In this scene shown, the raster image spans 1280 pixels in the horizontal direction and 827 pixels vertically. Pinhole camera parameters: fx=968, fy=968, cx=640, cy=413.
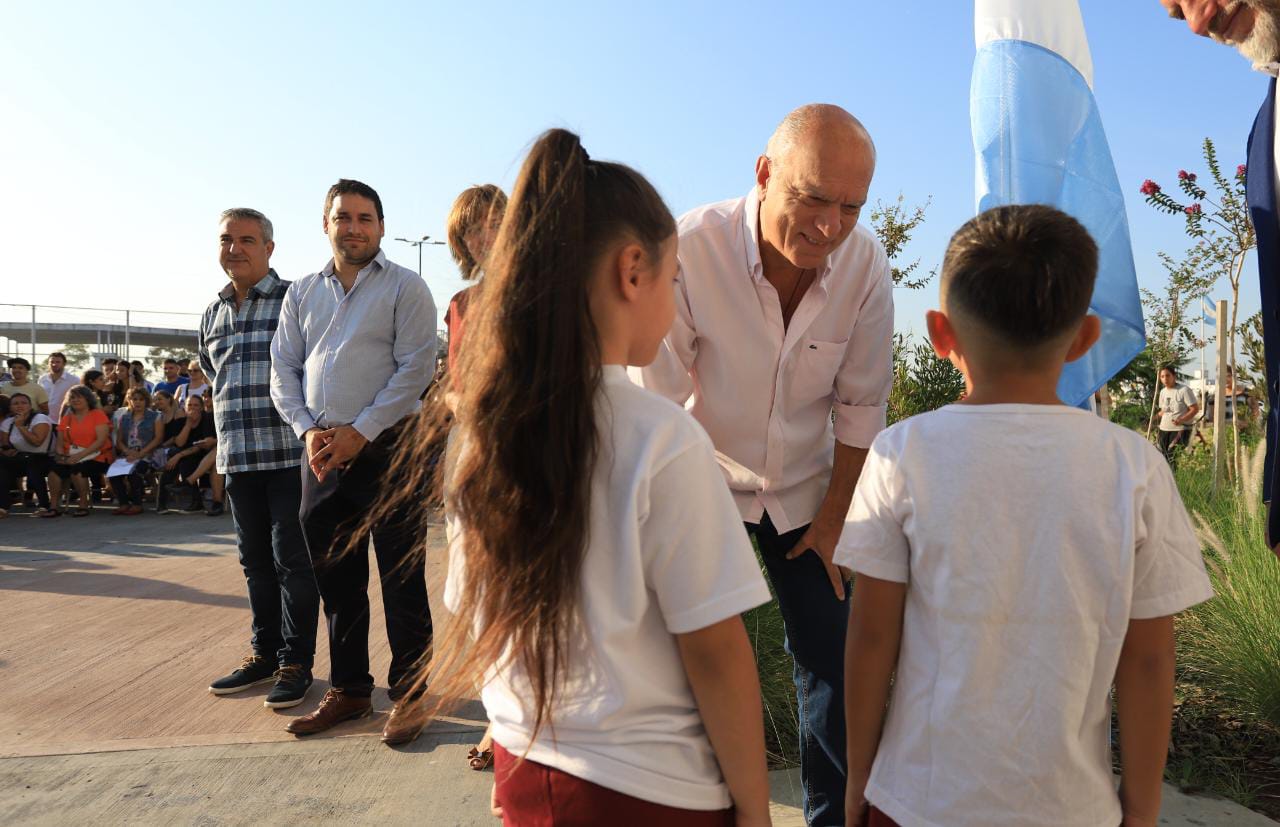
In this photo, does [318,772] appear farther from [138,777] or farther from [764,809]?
[764,809]

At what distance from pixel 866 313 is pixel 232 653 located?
4.05 m

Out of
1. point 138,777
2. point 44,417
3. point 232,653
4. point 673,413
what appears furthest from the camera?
point 44,417

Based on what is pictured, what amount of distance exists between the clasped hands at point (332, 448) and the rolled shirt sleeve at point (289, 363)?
20cm

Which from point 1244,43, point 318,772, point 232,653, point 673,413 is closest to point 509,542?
point 673,413

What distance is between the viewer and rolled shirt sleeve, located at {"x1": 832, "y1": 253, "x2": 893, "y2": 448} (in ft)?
8.59

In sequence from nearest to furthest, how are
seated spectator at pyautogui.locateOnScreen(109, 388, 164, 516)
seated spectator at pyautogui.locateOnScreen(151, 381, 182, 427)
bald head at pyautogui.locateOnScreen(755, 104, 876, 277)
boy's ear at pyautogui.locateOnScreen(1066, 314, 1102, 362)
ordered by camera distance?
boy's ear at pyautogui.locateOnScreen(1066, 314, 1102, 362)
bald head at pyautogui.locateOnScreen(755, 104, 876, 277)
seated spectator at pyautogui.locateOnScreen(109, 388, 164, 516)
seated spectator at pyautogui.locateOnScreen(151, 381, 182, 427)

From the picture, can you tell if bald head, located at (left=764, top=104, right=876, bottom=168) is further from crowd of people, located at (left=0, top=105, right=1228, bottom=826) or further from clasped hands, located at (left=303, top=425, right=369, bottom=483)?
clasped hands, located at (left=303, top=425, right=369, bottom=483)

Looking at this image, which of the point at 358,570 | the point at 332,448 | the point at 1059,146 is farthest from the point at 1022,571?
the point at 358,570

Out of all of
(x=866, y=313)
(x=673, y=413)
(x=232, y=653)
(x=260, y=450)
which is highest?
(x=866, y=313)

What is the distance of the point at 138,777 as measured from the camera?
341 cm

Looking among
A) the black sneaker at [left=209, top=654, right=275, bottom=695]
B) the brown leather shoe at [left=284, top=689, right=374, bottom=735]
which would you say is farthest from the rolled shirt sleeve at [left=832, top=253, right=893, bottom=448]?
the black sneaker at [left=209, top=654, right=275, bottom=695]

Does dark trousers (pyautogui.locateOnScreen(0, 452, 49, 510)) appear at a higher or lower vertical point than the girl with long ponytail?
lower

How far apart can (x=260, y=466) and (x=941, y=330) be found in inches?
136

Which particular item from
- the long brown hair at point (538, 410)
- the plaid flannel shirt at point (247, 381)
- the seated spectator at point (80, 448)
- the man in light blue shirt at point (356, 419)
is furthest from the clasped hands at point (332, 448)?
the seated spectator at point (80, 448)
